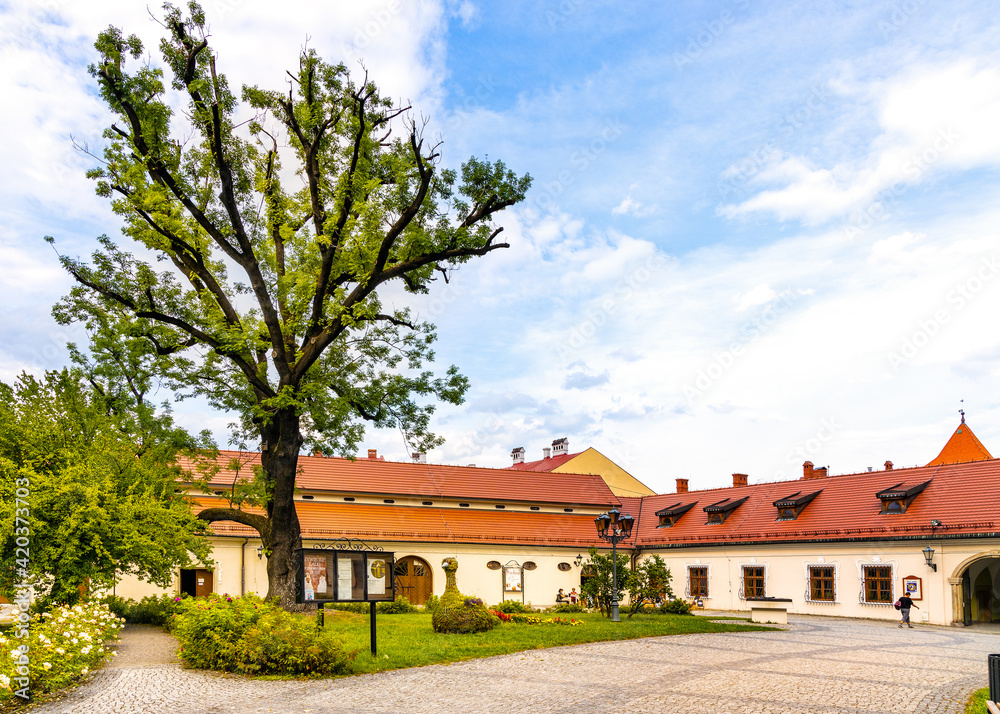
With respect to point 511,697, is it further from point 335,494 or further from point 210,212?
point 335,494

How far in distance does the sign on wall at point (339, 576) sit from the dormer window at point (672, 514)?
2567 centimetres

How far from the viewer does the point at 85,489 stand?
1686 centimetres

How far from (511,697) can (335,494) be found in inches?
954

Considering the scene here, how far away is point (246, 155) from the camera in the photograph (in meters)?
21.4

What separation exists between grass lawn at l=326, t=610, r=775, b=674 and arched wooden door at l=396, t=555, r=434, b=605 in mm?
8772

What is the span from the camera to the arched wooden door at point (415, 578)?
33.0 m

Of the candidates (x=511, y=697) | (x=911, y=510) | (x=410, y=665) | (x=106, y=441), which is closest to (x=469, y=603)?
(x=410, y=665)

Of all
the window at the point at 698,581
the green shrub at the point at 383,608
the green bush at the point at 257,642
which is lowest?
the window at the point at 698,581

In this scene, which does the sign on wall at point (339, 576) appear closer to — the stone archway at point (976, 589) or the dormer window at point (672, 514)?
the stone archway at point (976, 589)

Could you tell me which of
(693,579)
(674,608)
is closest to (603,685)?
(674,608)

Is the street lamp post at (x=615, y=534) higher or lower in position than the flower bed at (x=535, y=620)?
higher

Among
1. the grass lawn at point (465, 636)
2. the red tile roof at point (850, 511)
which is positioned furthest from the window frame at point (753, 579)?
the grass lawn at point (465, 636)

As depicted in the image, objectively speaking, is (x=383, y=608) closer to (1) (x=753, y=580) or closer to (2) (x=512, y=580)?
(2) (x=512, y=580)

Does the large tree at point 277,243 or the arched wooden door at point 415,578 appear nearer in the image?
the large tree at point 277,243
